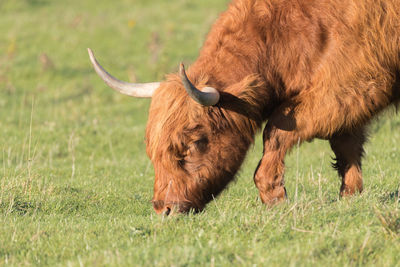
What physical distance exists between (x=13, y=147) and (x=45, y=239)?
4.81 m

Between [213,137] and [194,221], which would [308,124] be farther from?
[194,221]

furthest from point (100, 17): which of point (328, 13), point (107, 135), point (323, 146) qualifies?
point (328, 13)

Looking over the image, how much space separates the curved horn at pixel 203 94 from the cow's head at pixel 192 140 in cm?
2

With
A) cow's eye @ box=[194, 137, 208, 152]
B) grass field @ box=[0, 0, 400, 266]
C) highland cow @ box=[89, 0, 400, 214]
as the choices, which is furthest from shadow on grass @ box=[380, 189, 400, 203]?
cow's eye @ box=[194, 137, 208, 152]

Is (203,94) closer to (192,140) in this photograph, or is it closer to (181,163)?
(192,140)

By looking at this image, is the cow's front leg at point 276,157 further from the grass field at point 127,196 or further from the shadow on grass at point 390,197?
the shadow on grass at point 390,197

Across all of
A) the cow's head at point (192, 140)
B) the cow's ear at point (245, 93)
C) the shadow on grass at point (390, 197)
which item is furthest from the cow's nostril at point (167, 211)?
the shadow on grass at point (390, 197)

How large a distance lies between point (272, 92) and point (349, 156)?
1.31 meters

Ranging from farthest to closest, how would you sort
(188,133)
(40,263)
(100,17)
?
1. (100,17)
2. (188,133)
3. (40,263)

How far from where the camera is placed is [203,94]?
507 centimetres

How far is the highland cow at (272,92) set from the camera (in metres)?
5.34

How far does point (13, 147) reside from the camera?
9.05 meters

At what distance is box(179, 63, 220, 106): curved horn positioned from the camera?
495 centimetres

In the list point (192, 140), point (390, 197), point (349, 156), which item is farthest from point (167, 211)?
point (349, 156)
